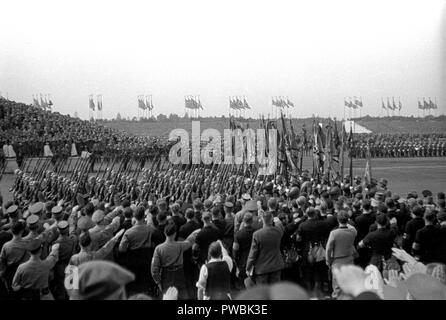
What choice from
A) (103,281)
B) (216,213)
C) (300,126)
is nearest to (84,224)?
(216,213)

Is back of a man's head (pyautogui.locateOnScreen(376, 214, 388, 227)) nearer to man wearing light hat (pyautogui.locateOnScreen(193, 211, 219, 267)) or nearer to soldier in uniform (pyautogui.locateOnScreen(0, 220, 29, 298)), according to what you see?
man wearing light hat (pyautogui.locateOnScreen(193, 211, 219, 267))

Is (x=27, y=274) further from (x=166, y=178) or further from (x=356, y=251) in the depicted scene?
(x=166, y=178)

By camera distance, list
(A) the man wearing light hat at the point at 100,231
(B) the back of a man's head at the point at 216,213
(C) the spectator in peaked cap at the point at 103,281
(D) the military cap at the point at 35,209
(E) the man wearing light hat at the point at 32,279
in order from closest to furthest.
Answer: (C) the spectator in peaked cap at the point at 103,281 → (E) the man wearing light hat at the point at 32,279 → (A) the man wearing light hat at the point at 100,231 → (B) the back of a man's head at the point at 216,213 → (D) the military cap at the point at 35,209

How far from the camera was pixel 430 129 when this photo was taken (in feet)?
214

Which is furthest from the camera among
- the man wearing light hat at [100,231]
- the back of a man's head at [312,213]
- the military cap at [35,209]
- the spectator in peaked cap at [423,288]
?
the military cap at [35,209]

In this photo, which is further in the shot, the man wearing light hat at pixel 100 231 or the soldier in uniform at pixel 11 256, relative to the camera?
the man wearing light hat at pixel 100 231

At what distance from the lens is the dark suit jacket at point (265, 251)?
19.3ft

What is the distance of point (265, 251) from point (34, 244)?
8.69ft

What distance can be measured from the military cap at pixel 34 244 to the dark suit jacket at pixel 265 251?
2.44m

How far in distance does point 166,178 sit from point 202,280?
9082 mm

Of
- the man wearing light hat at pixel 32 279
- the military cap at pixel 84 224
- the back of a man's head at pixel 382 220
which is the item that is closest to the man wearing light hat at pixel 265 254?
the back of a man's head at pixel 382 220

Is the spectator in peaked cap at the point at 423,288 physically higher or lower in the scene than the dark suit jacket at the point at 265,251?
higher

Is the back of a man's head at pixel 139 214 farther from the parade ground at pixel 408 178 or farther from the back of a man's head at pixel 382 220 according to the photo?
the parade ground at pixel 408 178
